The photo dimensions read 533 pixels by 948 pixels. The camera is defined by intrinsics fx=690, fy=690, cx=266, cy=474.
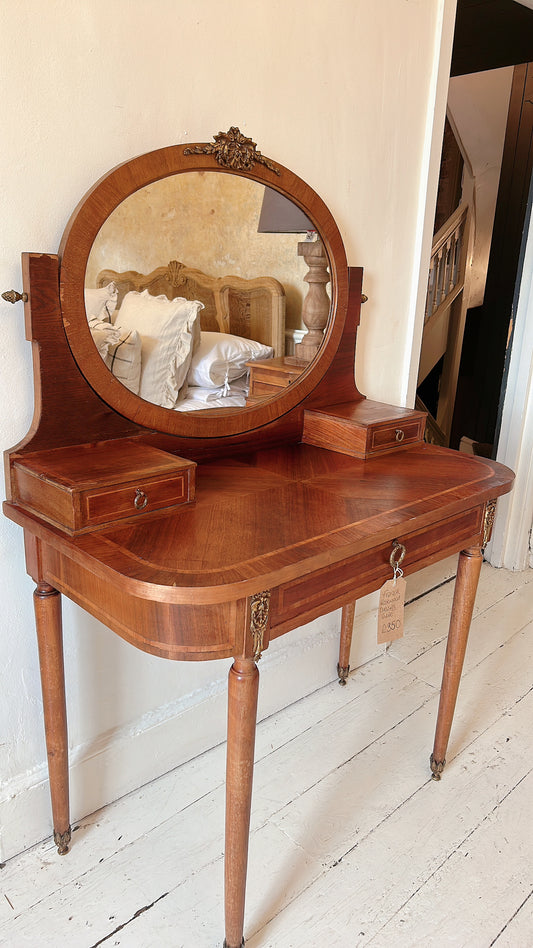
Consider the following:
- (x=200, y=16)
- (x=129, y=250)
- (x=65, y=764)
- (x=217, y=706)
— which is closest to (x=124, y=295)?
(x=129, y=250)

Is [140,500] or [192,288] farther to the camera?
[192,288]

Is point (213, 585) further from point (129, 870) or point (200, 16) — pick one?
point (200, 16)

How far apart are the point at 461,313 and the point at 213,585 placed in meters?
3.57

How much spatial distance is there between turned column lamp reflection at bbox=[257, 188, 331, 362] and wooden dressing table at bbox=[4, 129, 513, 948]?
3cm

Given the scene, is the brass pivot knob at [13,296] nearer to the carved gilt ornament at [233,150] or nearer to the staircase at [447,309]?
the carved gilt ornament at [233,150]

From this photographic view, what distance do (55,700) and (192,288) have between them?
94 cm

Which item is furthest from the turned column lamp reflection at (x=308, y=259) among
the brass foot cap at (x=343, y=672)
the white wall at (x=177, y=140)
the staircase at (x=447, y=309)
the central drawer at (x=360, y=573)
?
the staircase at (x=447, y=309)

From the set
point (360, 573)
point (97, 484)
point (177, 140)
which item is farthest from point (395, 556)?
point (177, 140)

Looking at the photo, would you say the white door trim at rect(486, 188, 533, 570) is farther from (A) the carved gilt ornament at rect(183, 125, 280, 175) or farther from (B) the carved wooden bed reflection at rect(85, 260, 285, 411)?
(A) the carved gilt ornament at rect(183, 125, 280, 175)

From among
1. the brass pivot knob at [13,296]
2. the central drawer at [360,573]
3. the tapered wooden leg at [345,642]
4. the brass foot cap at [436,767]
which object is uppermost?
the brass pivot knob at [13,296]

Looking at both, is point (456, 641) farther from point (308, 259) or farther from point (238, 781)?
point (308, 259)

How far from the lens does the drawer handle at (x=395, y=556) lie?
1.46m

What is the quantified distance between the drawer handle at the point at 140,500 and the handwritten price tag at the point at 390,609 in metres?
0.55

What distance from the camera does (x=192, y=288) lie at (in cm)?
151
